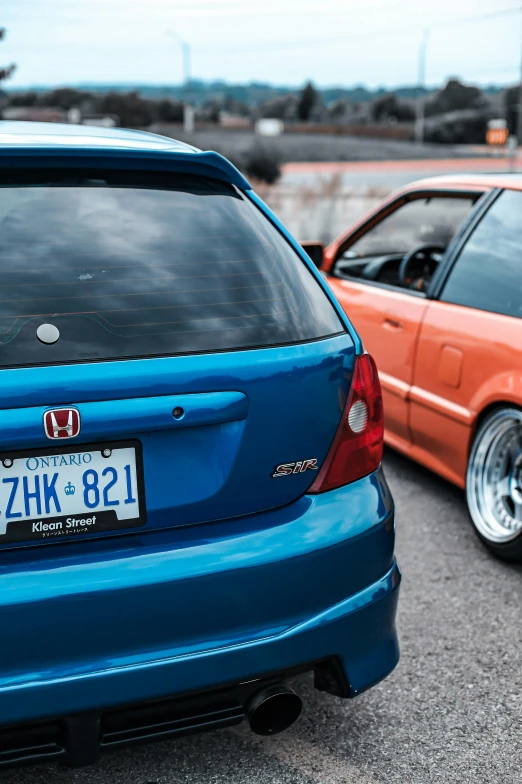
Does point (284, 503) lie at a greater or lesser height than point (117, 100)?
lesser

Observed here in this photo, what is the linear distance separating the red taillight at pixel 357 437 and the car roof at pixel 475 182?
7.39 feet

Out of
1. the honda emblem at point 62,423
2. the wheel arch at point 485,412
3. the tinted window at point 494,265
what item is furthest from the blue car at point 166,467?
the tinted window at point 494,265

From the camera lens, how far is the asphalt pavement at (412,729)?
2.39 m

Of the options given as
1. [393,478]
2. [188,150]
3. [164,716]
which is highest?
[188,150]

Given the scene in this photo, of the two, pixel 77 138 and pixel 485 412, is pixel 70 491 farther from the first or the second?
pixel 485 412

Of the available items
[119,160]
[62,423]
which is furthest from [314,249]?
[62,423]

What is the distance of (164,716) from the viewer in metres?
2.00

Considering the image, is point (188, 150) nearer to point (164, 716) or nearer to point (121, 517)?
point (121, 517)

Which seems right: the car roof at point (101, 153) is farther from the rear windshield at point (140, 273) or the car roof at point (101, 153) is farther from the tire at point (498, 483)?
the tire at point (498, 483)

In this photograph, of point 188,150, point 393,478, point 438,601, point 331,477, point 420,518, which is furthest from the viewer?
point 393,478

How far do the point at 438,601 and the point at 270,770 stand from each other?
1.28 metres

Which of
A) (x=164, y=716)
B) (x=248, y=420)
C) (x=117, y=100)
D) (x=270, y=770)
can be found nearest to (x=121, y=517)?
(x=248, y=420)

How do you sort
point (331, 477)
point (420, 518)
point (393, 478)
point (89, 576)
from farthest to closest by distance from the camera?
point (393, 478), point (420, 518), point (331, 477), point (89, 576)

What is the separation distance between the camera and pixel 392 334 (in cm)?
456
